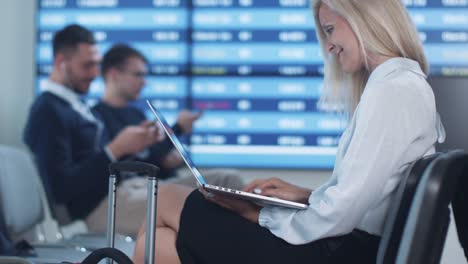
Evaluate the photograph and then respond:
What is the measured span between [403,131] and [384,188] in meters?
0.15

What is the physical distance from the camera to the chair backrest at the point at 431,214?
1.43 m

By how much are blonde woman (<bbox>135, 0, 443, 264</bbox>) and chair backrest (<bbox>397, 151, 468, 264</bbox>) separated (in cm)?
17

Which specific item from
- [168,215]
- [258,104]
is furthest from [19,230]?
[258,104]

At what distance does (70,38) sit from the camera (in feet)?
13.3

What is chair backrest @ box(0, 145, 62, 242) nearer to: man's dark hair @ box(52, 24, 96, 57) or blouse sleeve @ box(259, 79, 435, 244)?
man's dark hair @ box(52, 24, 96, 57)

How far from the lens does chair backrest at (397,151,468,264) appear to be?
4.71 ft

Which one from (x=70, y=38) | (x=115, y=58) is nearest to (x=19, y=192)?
(x=70, y=38)

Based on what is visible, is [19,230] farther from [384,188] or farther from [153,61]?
[384,188]

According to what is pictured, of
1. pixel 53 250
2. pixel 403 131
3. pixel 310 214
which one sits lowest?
pixel 53 250

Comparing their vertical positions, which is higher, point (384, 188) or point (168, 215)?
point (384, 188)

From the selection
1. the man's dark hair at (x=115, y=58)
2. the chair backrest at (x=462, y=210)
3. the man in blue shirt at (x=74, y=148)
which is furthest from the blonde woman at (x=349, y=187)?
the man's dark hair at (x=115, y=58)

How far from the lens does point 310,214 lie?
5.53ft

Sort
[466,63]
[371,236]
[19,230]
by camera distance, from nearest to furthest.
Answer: [371,236]
[19,230]
[466,63]

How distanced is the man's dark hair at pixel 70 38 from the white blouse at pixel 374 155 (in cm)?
258
